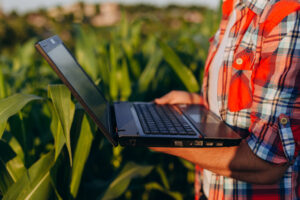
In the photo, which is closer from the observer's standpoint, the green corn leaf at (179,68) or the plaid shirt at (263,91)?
the plaid shirt at (263,91)

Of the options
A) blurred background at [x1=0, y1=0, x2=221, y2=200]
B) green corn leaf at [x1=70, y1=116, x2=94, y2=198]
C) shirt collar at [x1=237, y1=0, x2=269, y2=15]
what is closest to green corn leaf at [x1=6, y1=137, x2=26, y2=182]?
blurred background at [x1=0, y1=0, x2=221, y2=200]

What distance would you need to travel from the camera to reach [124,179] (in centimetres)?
110

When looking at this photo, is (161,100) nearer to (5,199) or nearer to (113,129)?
(113,129)

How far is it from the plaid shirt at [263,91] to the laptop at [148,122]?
2.4 inches

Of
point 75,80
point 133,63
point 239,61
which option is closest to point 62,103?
point 75,80

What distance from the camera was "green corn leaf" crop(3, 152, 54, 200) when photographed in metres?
0.80

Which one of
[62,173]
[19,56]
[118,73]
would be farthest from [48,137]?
[19,56]

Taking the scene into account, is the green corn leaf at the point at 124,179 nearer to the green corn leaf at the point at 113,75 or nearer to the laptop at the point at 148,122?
the laptop at the point at 148,122

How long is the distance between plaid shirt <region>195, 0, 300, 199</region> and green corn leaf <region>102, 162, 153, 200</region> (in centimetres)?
34

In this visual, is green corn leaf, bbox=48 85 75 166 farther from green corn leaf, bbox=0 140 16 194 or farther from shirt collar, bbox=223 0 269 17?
shirt collar, bbox=223 0 269 17

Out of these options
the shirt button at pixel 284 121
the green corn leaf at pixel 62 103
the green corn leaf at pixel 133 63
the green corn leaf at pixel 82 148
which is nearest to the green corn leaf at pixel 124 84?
the green corn leaf at pixel 133 63

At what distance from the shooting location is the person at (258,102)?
0.64 metres

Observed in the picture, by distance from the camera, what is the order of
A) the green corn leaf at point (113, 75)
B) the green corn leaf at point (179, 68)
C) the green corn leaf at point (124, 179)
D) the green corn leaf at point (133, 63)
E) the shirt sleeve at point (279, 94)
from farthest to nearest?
the green corn leaf at point (133, 63)
the green corn leaf at point (113, 75)
the green corn leaf at point (179, 68)
the green corn leaf at point (124, 179)
the shirt sleeve at point (279, 94)

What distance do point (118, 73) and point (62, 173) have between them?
752 mm
